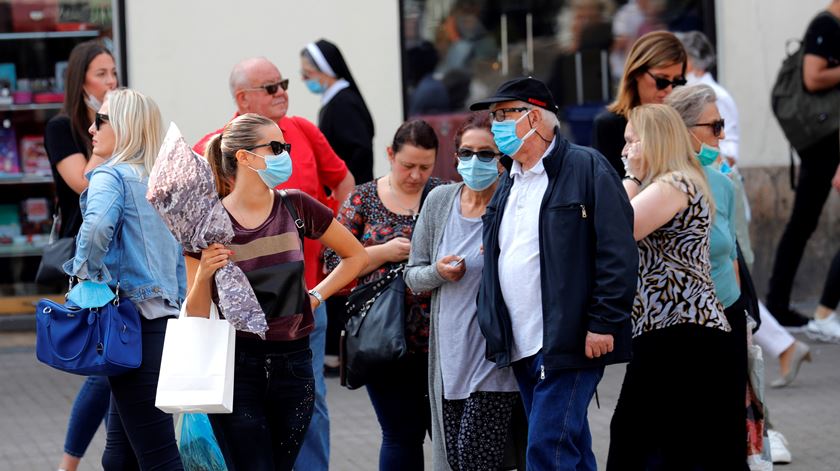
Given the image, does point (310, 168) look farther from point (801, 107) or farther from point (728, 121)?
point (801, 107)

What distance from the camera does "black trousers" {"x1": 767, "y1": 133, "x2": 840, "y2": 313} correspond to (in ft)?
31.9

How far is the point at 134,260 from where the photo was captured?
5.36 m

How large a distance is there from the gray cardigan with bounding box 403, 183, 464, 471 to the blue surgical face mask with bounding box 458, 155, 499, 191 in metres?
0.12

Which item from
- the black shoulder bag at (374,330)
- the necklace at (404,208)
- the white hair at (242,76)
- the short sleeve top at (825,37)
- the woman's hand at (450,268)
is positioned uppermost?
the short sleeve top at (825,37)

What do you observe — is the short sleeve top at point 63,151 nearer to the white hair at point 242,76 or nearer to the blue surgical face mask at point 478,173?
the white hair at point 242,76

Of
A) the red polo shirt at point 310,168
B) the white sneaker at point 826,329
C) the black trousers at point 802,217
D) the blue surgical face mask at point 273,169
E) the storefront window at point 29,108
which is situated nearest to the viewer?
the blue surgical face mask at point 273,169

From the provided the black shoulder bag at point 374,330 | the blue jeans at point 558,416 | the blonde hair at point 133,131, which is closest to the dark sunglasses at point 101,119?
the blonde hair at point 133,131

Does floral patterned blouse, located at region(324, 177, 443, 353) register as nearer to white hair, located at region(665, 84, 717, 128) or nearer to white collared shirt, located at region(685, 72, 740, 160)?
white hair, located at region(665, 84, 717, 128)

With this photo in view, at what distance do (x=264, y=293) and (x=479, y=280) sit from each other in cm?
105

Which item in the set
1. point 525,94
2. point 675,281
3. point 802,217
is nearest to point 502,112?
point 525,94

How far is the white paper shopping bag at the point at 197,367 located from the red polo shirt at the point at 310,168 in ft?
5.12

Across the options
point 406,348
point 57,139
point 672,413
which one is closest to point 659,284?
point 672,413

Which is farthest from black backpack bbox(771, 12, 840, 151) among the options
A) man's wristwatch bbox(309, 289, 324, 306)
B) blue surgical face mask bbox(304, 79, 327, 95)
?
man's wristwatch bbox(309, 289, 324, 306)

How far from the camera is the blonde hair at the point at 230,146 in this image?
15.6 feet
